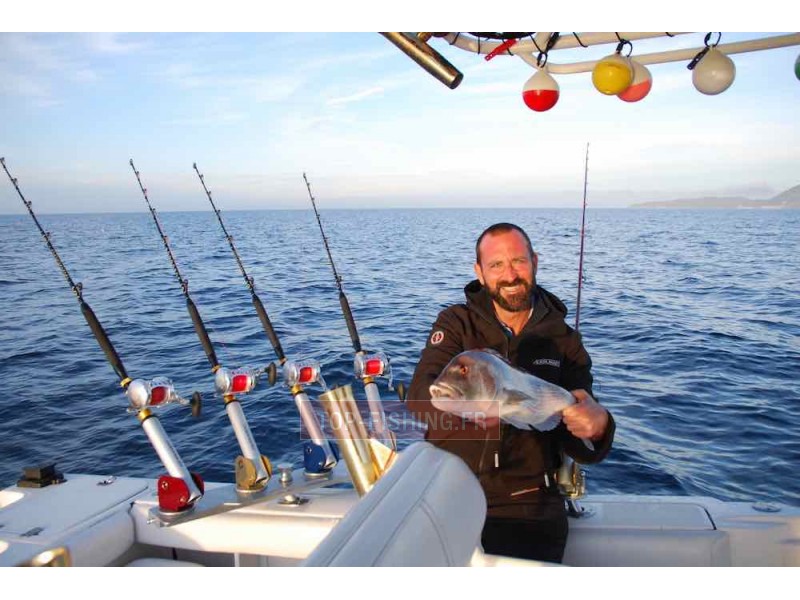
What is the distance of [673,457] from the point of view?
587 centimetres

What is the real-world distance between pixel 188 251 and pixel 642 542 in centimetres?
2534

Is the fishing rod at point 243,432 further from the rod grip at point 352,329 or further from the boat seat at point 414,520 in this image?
the boat seat at point 414,520

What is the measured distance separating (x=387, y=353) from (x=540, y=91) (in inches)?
228

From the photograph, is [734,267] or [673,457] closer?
[673,457]

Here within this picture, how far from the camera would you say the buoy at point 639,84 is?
3822mm

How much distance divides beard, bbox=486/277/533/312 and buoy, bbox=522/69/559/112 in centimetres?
152

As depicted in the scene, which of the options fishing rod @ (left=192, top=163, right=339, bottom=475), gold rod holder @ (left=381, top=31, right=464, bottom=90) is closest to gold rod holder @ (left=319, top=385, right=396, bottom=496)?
fishing rod @ (left=192, top=163, right=339, bottom=475)

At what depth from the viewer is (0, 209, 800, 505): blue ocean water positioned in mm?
6059

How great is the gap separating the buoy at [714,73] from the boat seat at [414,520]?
2.81m

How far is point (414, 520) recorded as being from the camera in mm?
1622

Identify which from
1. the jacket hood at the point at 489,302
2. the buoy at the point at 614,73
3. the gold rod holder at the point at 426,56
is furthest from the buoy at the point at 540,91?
the jacket hood at the point at 489,302

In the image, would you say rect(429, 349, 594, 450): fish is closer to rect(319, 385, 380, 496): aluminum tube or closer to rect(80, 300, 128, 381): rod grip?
rect(319, 385, 380, 496): aluminum tube
